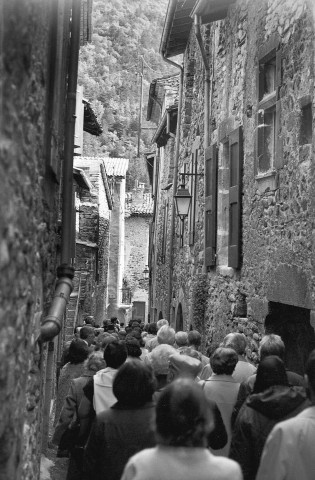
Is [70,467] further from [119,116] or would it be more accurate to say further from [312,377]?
[119,116]

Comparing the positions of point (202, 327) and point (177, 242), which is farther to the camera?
point (177, 242)

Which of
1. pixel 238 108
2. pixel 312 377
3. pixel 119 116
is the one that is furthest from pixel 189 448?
pixel 119 116

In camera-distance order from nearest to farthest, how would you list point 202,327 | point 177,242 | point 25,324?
1. point 25,324
2. point 202,327
3. point 177,242

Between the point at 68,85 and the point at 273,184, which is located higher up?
the point at 68,85

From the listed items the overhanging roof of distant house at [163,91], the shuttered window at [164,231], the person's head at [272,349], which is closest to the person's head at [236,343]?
the person's head at [272,349]

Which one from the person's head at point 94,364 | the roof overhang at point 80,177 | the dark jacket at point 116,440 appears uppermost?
the roof overhang at point 80,177

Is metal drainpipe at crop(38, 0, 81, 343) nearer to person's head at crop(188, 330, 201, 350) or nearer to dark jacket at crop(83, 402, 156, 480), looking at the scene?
dark jacket at crop(83, 402, 156, 480)

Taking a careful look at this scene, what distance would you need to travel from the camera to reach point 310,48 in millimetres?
6969

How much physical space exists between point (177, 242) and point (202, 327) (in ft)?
15.4

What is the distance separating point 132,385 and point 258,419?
0.72 meters

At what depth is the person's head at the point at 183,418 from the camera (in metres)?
2.55

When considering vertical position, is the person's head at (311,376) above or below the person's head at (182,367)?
above

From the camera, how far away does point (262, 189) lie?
8.59 m

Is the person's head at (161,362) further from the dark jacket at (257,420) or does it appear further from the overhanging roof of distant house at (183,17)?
the overhanging roof of distant house at (183,17)
